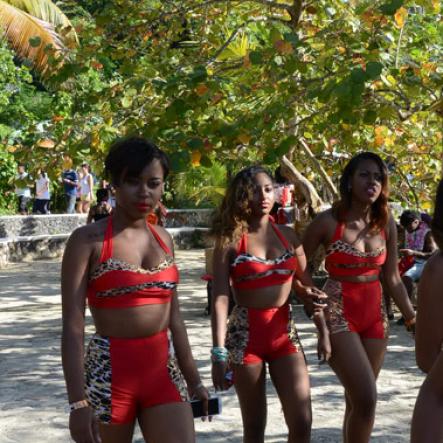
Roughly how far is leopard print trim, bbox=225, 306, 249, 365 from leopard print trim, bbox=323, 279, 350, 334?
0.61 meters

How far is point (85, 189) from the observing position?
25969 millimetres

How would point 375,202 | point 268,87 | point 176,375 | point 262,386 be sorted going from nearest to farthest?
point 176,375, point 262,386, point 375,202, point 268,87

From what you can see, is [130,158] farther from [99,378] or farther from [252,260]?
[252,260]

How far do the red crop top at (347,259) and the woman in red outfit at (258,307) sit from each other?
0.36 meters

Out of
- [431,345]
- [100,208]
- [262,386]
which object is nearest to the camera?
[431,345]

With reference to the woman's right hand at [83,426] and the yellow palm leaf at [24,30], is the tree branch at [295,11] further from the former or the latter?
the yellow palm leaf at [24,30]

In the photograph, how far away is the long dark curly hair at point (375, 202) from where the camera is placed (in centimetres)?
577

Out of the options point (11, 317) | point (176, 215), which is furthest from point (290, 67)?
point (176, 215)

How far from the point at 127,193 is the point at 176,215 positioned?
22.3 metres

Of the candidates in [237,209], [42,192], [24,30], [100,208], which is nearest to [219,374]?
[237,209]

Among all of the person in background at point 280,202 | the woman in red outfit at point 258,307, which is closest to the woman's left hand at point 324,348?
the woman in red outfit at point 258,307

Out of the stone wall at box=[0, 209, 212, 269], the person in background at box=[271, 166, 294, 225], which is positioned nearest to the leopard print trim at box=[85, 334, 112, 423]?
the person in background at box=[271, 166, 294, 225]

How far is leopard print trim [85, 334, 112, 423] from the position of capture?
3936 mm

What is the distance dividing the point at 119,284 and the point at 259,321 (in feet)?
4.48
